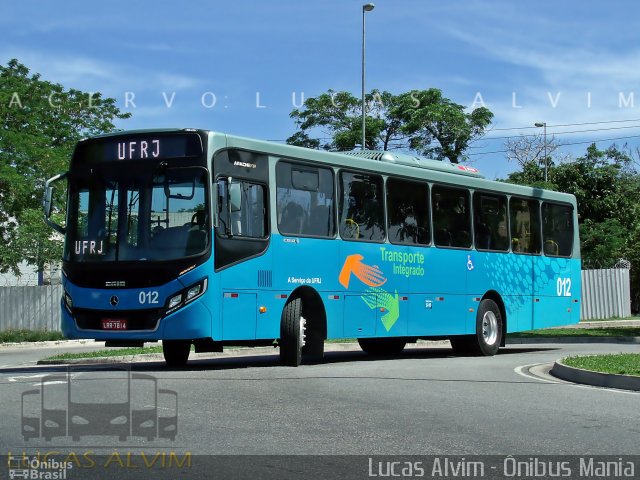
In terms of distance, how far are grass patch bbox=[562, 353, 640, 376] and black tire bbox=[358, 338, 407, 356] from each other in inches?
207

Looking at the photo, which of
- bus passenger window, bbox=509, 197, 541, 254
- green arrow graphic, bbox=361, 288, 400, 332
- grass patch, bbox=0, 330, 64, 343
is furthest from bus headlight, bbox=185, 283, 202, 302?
grass patch, bbox=0, 330, 64, 343

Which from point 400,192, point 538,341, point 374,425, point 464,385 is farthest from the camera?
point 538,341

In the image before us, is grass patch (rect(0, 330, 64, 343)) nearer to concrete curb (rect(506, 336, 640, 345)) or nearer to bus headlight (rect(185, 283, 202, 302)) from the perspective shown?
concrete curb (rect(506, 336, 640, 345))

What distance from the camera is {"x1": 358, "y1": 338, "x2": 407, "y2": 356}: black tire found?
21.2m

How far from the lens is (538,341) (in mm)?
29125

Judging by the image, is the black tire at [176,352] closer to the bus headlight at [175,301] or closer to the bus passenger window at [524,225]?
the bus headlight at [175,301]

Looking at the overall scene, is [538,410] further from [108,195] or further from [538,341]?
[538,341]

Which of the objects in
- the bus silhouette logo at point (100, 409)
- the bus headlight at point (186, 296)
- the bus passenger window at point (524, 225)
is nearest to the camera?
the bus silhouette logo at point (100, 409)

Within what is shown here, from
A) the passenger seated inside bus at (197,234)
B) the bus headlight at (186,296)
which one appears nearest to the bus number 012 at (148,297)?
the bus headlight at (186,296)

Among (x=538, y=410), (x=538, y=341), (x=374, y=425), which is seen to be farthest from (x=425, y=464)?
(x=538, y=341)

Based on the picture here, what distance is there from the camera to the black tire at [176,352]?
55.3 ft

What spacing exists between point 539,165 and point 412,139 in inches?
572

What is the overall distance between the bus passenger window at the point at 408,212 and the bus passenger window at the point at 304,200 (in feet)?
5.92

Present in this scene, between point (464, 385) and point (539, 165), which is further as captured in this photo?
point (539, 165)
